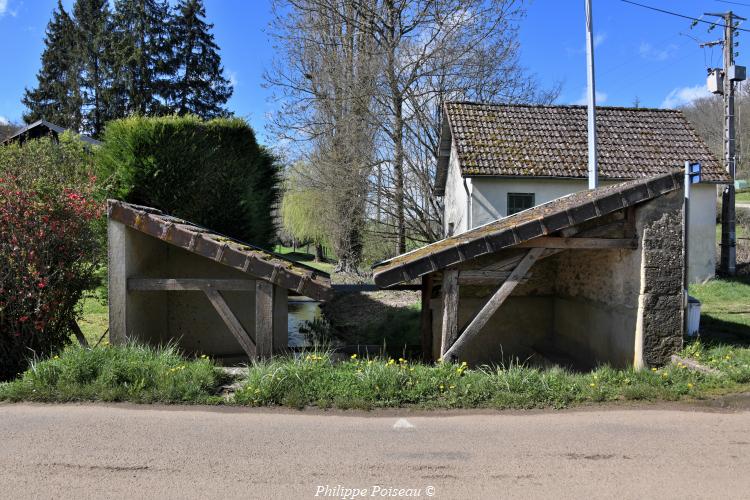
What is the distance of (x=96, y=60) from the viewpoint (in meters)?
38.1

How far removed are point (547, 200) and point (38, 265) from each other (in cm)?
1253

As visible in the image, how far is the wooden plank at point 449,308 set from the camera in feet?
25.0

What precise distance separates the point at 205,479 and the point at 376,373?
2528 mm

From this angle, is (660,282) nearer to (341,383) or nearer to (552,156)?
(341,383)

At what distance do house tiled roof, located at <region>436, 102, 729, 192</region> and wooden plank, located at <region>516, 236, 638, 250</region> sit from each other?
7292 mm

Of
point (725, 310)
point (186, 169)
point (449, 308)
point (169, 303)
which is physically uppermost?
point (186, 169)

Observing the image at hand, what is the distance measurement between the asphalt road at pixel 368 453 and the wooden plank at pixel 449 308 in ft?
6.30

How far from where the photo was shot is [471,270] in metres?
7.82

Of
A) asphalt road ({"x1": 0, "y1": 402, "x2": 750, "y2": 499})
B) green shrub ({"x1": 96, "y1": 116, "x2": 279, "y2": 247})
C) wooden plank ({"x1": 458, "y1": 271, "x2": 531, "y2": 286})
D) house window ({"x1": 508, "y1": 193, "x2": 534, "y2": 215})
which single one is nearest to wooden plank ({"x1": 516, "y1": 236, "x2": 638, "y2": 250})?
wooden plank ({"x1": 458, "y1": 271, "x2": 531, "y2": 286})

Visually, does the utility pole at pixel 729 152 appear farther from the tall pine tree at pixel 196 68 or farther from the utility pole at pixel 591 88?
the tall pine tree at pixel 196 68

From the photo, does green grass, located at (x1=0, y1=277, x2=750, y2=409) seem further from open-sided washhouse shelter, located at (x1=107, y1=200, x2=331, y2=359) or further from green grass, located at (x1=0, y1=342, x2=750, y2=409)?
open-sided washhouse shelter, located at (x1=107, y1=200, x2=331, y2=359)

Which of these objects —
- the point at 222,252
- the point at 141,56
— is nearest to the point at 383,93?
the point at 222,252

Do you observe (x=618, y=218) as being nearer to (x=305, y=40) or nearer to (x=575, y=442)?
(x=575, y=442)

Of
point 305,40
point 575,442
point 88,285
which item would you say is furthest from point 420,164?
point 575,442
